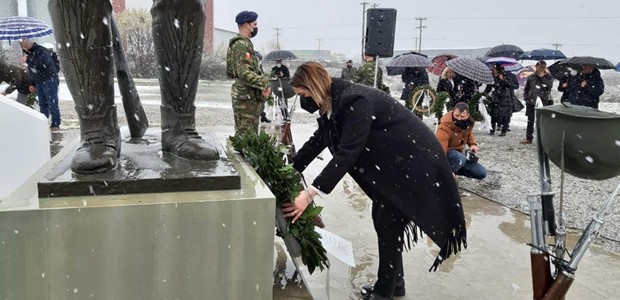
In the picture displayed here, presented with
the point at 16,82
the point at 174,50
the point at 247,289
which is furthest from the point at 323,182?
the point at 16,82

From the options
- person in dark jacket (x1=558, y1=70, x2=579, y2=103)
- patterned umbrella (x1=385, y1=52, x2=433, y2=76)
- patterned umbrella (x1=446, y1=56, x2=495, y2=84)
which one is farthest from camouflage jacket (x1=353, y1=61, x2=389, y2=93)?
person in dark jacket (x1=558, y1=70, x2=579, y2=103)

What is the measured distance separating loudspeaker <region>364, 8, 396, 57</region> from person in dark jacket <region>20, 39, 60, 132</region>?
5286 millimetres

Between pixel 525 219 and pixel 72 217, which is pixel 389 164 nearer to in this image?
pixel 72 217

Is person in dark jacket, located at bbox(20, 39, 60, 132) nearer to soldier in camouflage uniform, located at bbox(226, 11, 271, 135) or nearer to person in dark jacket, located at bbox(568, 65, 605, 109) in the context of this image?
soldier in camouflage uniform, located at bbox(226, 11, 271, 135)

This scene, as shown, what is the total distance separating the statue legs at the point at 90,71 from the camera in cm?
224

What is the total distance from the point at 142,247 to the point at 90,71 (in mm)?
846

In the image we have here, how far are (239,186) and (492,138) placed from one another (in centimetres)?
976

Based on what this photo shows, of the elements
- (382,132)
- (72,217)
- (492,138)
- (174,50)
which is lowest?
(492,138)

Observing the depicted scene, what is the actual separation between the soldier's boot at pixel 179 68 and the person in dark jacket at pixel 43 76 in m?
7.31

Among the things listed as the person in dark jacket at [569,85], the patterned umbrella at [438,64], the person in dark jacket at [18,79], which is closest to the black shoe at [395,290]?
the person in dark jacket at [569,85]

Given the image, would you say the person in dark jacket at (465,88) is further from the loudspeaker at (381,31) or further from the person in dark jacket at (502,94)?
the loudspeaker at (381,31)

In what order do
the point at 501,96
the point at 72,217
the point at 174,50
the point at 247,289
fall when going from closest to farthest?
the point at 72,217 < the point at 247,289 < the point at 174,50 < the point at 501,96

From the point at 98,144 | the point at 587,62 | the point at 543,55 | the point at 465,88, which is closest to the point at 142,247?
the point at 98,144

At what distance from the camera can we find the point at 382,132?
2822 millimetres
